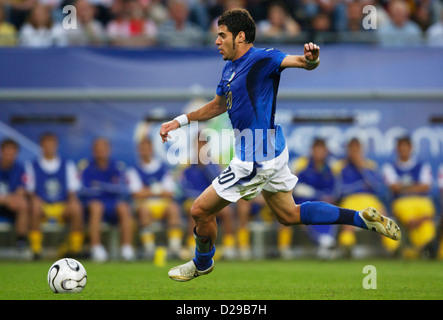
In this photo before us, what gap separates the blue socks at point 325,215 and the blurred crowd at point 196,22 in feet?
18.2

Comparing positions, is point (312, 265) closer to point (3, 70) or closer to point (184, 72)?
point (184, 72)

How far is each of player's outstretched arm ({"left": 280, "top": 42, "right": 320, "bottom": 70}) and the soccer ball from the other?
8.44 ft

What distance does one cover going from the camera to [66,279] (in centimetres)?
668

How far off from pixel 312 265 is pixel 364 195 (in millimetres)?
1741

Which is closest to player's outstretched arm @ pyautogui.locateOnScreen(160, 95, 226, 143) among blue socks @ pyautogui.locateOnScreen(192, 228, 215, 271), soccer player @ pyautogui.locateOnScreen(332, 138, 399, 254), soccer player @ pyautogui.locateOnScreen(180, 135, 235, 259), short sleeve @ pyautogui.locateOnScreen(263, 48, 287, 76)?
short sleeve @ pyautogui.locateOnScreen(263, 48, 287, 76)

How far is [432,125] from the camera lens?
12008 millimetres

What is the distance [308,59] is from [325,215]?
5.20 feet

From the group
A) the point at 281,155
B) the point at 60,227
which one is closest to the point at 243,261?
the point at 60,227

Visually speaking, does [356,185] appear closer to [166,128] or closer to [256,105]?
[256,105]

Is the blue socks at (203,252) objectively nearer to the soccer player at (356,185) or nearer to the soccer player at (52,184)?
the soccer player at (52,184)

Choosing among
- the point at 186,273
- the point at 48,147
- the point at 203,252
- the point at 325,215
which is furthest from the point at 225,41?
the point at 48,147

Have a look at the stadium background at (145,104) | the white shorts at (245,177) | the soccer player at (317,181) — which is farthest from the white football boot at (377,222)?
the stadium background at (145,104)

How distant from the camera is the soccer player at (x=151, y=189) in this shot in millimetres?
11609

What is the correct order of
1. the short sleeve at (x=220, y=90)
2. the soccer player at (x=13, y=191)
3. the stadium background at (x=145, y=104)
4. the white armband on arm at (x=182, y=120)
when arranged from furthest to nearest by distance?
the stadium background at (x=145, y=104) → the soccer player at (x=13, y=191) → the white armband on arm at (x=182, y=120) → the short sleeve at (x=220, y=90)
